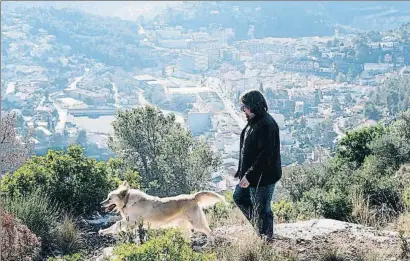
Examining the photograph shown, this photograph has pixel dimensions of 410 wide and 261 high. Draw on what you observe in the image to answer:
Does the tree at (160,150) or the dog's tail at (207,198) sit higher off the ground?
the dog's tail at (207,198)

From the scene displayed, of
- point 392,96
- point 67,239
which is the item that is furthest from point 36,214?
point 392,96

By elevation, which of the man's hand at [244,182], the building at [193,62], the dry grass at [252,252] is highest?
the building at [193,62]

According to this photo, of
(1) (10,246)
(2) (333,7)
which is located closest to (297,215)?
(1) (10,246)

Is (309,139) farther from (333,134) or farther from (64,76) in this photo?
(64,76)

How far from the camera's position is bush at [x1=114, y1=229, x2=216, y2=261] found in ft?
12.6

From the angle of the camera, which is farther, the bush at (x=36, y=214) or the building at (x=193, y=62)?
the building at (x=193, y=62)

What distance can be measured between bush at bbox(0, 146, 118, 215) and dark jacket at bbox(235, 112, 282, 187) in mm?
2752

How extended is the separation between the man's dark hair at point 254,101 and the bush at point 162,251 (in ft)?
5.09

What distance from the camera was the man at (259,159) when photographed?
5.28 meters

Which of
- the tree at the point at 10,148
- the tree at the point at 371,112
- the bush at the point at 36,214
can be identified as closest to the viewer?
the bush at the point at 36,214

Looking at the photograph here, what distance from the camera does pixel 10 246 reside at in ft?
17.1

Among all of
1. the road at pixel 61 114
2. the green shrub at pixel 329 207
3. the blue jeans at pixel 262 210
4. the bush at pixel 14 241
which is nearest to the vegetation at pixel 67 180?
the bush at pixel 14 241

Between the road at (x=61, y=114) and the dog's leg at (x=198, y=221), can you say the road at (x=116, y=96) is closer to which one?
the road at (x=61, y=114)

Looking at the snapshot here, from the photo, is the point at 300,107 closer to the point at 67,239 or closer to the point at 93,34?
the point at 93,34
